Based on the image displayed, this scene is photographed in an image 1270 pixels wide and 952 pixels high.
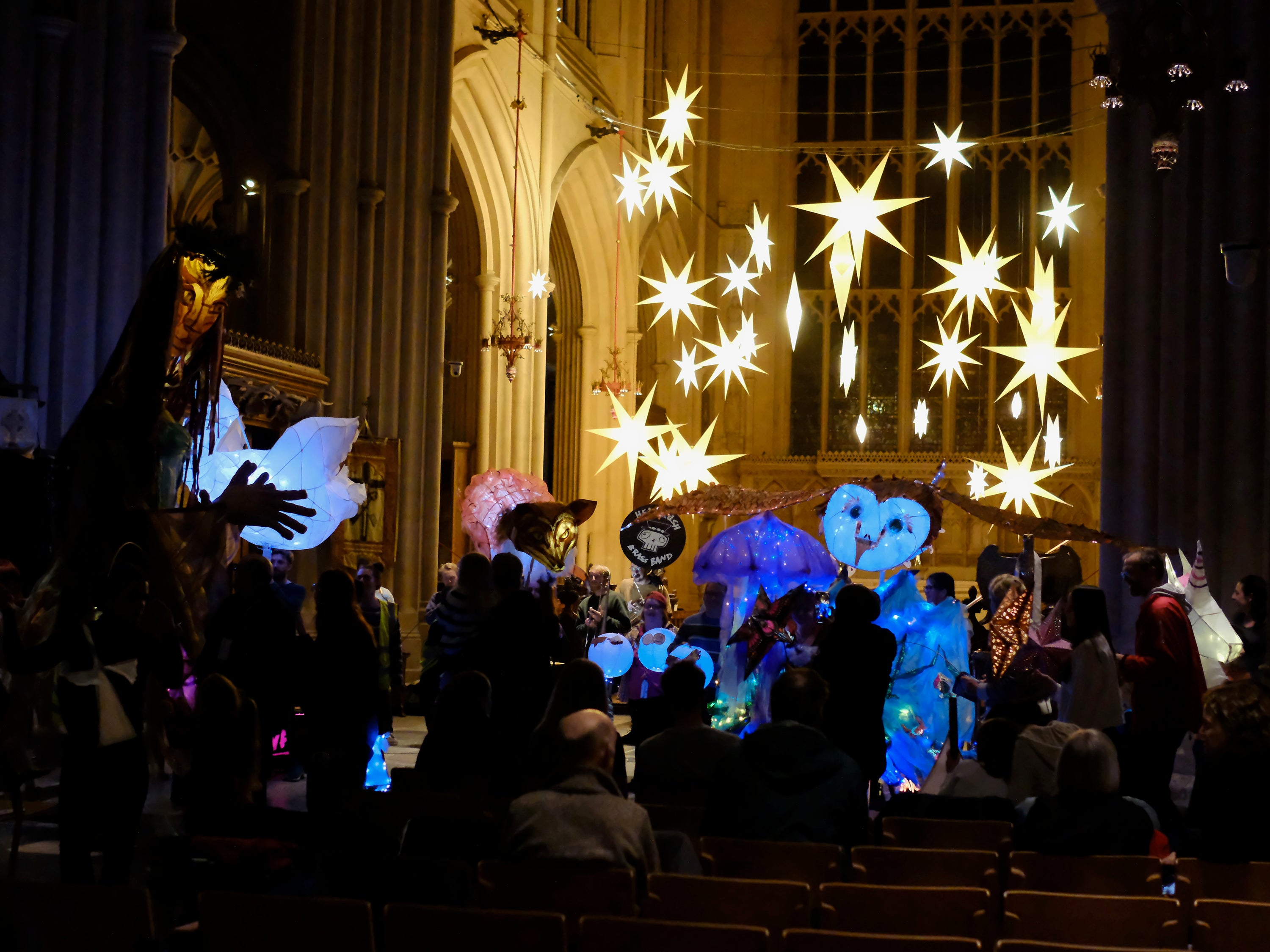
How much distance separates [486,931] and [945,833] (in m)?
1.92

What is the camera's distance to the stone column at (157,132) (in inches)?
364

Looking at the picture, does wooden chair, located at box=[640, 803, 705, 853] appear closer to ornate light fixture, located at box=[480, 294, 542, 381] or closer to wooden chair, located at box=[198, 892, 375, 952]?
wooden chair, located at box=[198, 892, 375, 952]

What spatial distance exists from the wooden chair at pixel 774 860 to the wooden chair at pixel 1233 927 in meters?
0.88

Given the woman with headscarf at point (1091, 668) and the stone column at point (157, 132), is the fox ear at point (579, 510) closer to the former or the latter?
the stone column at point (157, 132)

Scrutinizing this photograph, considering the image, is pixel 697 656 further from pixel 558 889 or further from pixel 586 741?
pixel 558 889

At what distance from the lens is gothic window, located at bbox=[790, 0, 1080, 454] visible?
81.9 ft

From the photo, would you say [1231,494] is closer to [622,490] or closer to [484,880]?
[484,880]

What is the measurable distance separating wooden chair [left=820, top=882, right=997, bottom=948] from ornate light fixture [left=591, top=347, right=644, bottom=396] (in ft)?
46.1

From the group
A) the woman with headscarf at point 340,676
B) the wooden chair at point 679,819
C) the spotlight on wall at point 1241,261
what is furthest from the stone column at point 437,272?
the wooden chair at point 679,819

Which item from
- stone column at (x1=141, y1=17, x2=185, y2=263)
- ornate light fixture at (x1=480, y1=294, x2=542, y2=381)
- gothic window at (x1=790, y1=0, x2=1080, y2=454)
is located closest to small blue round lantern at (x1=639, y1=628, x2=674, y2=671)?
stone column at (x1=141, y1=17, x2=185, y2=263)

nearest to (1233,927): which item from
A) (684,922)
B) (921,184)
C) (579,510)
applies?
(684,922)

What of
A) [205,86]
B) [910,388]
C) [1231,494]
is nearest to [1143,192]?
[1231,494]

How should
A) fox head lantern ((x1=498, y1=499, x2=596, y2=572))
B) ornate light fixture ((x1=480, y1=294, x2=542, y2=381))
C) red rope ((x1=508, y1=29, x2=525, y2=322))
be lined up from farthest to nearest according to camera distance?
red rope ((x1=508, y1=29, x2=525, y2=322))
ornate light fixture ((x1=480, y1=294, x2=542, y2=381))
fox head lantern ((x1=498, y1=499, x2=596, y2=572))

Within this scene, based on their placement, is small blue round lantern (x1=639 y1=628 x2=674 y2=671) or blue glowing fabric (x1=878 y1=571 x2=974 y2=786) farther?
small blue round lantern (x1=639 y1=628 x2=674 y2=671)
